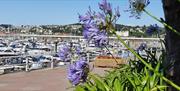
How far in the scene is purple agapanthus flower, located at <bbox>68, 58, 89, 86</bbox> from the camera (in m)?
2.63

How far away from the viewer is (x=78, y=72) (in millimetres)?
2652

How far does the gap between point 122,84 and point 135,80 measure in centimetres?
14

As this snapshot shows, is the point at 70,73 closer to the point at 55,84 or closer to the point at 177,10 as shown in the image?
the point at 177,10

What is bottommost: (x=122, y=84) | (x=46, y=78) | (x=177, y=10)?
(x=46, y=78)

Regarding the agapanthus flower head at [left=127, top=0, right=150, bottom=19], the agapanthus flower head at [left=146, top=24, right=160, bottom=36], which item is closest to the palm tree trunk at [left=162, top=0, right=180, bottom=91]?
the agapanthus flower head at [left=127, top=0, right=150, bottom=19]

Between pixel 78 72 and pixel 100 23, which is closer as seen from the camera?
pixel 100 23

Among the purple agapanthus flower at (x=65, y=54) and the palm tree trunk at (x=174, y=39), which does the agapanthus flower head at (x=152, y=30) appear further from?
the palm tree trunk at (x=174, y=39)

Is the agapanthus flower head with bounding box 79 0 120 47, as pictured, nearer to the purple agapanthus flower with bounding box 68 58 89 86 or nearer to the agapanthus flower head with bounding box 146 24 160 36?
the purple agapanthus flower with bounding box 68 58 89 86

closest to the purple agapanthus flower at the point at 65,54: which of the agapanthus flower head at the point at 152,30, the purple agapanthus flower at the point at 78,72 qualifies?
the purple agapanthus flower at the point at 78,72

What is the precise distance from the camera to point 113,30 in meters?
2.10

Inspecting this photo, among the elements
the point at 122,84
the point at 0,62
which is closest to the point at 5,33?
the point at 0,62

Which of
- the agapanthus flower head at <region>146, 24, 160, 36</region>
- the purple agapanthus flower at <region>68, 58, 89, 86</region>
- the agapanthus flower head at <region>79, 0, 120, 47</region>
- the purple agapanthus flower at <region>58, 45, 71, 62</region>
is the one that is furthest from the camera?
the agapanthus flower head at <region>146, 24, 160, 36</region>

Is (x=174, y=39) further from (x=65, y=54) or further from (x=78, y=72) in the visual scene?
(x=65, y=54)

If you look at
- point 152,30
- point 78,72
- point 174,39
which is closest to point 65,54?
point 78,72
